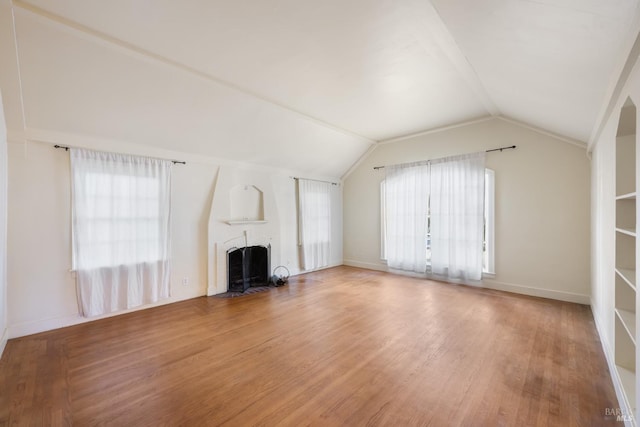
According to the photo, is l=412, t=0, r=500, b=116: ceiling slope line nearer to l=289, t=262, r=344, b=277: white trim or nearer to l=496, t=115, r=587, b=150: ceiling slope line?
l=496, t=115, r=587, b=150: ceiling slope line

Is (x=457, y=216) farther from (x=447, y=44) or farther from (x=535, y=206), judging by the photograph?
(x=447, y=44)

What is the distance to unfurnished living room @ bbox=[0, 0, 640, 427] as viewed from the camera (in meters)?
2.09

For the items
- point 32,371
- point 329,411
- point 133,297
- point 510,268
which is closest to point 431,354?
point 329,411

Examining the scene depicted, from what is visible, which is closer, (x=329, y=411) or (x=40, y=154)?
(x=329, y=411)

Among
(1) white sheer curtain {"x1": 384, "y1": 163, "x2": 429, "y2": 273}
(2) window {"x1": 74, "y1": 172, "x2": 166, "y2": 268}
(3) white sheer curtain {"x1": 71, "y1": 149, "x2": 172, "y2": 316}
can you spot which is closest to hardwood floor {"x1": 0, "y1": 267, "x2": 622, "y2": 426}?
(3) white sheer curtain {"x1": 71, "y1": 149, "x2": 172, "y2": 316}

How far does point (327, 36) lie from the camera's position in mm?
2570

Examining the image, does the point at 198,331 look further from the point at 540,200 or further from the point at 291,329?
the point at 540,200

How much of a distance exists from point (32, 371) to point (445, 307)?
4.84 meters

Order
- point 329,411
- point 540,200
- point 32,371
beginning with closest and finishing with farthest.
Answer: point 329,411 < point 32,371 < point 540,200

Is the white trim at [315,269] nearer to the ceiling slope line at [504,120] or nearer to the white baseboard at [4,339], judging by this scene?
the ceiling slope line at [504,120]

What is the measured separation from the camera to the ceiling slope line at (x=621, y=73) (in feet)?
5.12

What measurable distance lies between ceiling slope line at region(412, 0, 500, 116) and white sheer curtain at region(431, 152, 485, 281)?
155 centimetres

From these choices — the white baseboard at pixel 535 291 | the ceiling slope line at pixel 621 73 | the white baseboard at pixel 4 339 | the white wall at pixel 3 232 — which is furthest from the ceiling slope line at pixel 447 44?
the white baseboard at pixel 4 339

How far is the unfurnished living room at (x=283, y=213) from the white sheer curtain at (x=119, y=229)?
3 cm
